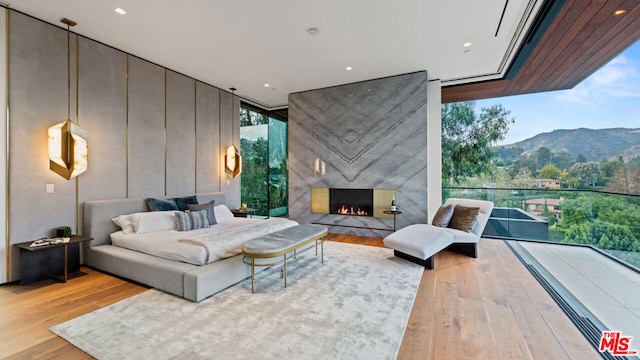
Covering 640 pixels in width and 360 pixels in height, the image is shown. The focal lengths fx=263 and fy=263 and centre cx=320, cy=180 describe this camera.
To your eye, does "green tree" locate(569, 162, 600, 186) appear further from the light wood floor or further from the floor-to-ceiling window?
the floor-to-ceiling window

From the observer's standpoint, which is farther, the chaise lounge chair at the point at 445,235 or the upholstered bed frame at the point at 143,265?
the chaise lounge chair at the point at 445,235

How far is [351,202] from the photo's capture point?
6.07 metres

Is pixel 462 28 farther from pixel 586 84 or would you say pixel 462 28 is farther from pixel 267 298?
pixel 267 298

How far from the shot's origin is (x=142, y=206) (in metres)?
4.36

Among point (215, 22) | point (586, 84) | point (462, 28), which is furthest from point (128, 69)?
point (586, 84)

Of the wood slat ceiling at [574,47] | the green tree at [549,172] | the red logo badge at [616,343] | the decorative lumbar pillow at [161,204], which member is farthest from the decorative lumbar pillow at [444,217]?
the decorative lumbar pillow at [161,204]

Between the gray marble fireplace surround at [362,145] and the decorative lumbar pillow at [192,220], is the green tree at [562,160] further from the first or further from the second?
the decorative lumbar pillow at [192,220]

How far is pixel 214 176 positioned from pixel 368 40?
4.20 metres

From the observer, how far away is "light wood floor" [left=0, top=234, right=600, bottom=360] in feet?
6.46

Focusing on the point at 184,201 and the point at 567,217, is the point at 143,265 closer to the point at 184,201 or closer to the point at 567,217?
the point at 184,201

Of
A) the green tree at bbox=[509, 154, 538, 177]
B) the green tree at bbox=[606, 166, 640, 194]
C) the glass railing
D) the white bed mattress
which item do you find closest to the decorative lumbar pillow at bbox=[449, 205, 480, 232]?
the glass railing

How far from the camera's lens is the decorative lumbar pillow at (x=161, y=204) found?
4.33m

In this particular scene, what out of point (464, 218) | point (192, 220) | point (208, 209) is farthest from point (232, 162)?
point (464, 218)

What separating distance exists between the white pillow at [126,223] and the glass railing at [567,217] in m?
6.03
